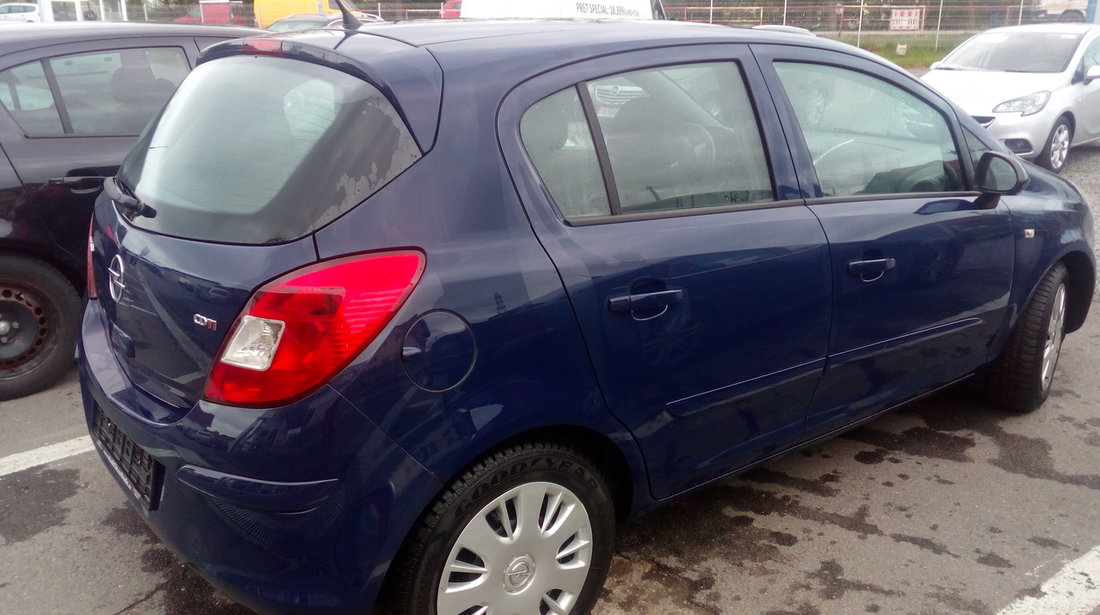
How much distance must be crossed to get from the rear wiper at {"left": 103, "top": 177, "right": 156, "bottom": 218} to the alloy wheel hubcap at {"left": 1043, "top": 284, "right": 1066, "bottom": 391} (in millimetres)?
3476

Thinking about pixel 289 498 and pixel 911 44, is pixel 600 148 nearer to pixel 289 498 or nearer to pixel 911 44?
pixel 289 498

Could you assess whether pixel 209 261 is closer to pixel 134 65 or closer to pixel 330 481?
pixel 330 481

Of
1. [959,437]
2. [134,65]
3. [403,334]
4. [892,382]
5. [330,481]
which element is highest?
[134,65]

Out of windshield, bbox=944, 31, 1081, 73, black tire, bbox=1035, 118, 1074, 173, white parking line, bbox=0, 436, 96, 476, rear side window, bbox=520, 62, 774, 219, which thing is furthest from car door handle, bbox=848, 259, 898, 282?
windshield, bbox=944, 31, 1081, 73

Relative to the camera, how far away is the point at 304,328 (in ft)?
6.80

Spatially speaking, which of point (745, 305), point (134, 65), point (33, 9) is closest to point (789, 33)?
point (745, 305)

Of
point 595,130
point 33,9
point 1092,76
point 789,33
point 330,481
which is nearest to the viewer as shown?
point 330,481

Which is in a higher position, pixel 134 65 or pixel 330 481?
pixel 134 65

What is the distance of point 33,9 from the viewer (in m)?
27.9

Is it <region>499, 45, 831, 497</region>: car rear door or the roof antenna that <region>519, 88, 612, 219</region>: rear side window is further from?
the roof antenna

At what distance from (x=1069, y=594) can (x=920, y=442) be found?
115cm

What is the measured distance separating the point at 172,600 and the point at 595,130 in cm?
182

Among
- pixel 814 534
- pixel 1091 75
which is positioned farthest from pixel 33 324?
pixel 1091 75

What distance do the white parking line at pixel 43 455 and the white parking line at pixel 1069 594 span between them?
11.0 feet
